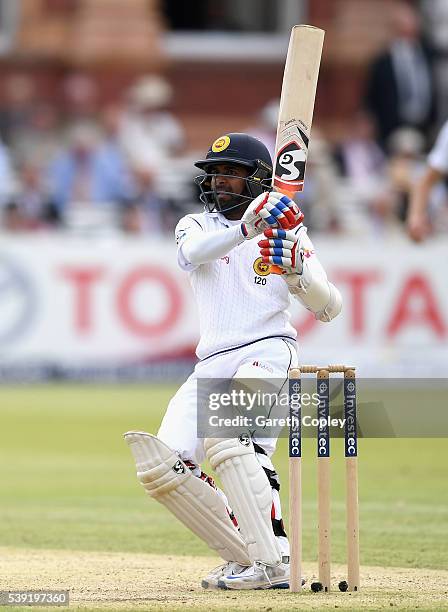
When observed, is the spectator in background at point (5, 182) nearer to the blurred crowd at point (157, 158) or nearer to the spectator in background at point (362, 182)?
the blurred crowd at point (157, 158)

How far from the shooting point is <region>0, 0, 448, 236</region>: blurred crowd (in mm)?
15406

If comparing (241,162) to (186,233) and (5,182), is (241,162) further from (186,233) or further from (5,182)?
(5,182)

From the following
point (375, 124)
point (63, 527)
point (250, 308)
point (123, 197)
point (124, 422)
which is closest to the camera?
point (250, 308)

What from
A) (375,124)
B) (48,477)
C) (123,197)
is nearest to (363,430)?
(48,477)

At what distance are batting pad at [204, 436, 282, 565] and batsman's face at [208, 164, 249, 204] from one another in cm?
91

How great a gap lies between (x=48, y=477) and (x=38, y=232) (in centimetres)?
523

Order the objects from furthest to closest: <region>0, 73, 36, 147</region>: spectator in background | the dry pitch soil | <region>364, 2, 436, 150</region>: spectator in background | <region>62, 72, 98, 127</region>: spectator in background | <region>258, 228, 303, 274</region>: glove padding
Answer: <region>0, 73, 36, 147</region>: spectator in background
<region>364, 2, 436, 150</region>: spectator in background
<region>62, 72, 98, 127</region>: spectator in background
<region>258, 228, 303, 274</region>: glove padding
the dry pitch soil

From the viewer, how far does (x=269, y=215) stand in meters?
5.53

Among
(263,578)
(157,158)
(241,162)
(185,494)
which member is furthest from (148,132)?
(263,578)

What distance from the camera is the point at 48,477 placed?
9.75 meters

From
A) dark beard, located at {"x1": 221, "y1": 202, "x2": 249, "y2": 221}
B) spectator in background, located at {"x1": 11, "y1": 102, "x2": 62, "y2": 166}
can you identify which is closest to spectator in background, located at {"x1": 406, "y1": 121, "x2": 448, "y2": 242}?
dark beard, located at {"x1": 221, "y1": 202, "x2": 249, "y2": 221}

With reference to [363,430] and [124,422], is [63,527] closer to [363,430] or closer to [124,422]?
[363,430]

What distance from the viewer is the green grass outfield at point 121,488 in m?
7.20

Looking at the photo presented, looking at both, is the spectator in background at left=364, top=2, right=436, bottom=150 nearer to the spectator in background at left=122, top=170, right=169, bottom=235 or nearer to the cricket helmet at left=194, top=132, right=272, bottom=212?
the spectator in background at left=122, top=170, right=169, bottom=235
